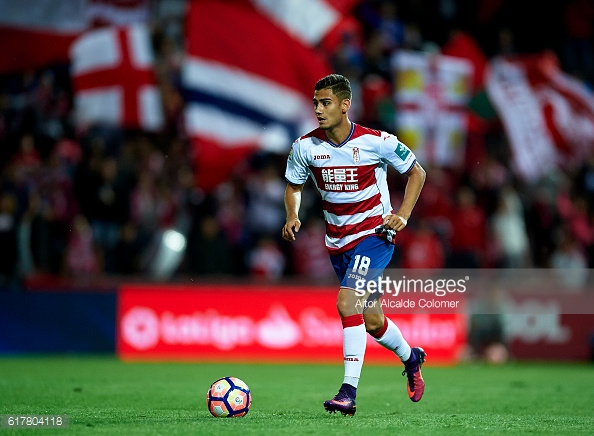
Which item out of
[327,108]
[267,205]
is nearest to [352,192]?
[327,108]

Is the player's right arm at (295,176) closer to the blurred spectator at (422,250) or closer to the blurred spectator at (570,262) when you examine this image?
the blurred spectator at (422,250)

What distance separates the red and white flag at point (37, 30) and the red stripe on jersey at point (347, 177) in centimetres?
955

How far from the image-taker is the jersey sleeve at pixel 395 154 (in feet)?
26.0

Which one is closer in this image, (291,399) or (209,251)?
(291,399)

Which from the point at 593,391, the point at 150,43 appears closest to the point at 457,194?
the point at 150,43

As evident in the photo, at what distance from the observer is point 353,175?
7887mm

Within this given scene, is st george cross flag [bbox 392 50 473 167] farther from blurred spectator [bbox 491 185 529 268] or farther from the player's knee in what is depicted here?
the player's knee

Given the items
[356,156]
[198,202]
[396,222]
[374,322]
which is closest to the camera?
[396,222]

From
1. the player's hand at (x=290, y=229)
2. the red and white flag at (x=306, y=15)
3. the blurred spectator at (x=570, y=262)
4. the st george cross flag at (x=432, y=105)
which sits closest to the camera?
the player's hand at (x=290, y=229)

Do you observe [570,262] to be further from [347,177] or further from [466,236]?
[347,177]

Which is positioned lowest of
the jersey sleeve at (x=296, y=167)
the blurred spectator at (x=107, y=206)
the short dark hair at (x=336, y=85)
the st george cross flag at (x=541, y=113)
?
the jersey sleeve at (x=296, y=167)

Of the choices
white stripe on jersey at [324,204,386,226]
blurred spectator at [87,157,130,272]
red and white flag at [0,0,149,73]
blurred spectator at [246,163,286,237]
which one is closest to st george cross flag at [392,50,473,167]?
blurred spectator at [246,163,286,237]

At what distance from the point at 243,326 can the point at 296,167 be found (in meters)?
7.92

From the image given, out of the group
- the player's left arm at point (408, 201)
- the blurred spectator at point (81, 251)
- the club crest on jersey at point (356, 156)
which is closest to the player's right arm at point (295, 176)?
the club crest on jersey at point (356, 156)
